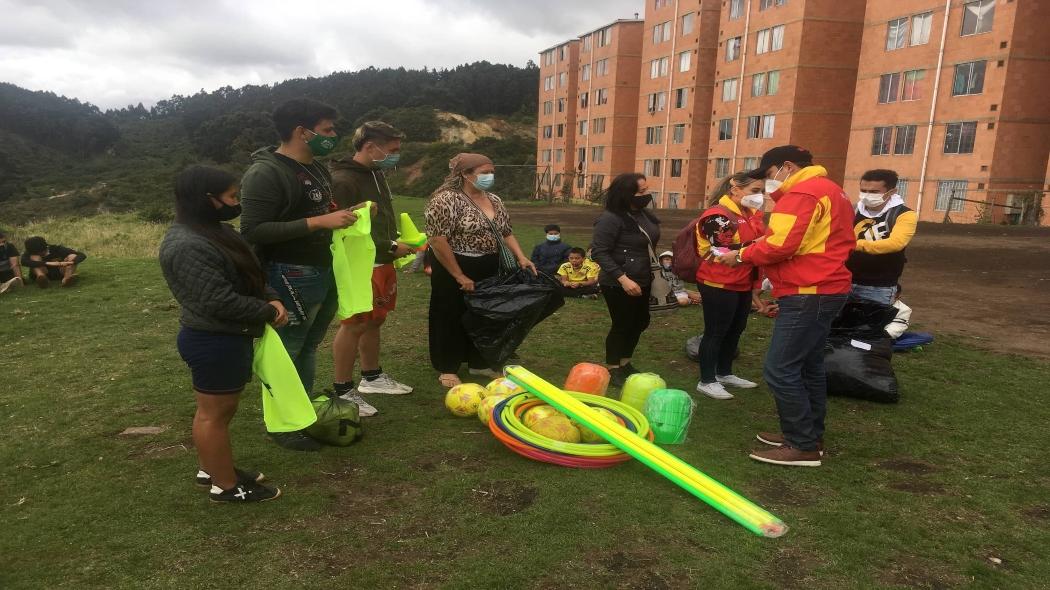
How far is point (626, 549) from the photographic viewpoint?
2918 millimetres

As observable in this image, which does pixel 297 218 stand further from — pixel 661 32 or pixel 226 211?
pixel 661 32

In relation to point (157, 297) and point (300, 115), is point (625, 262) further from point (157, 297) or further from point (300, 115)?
point (157, 297)

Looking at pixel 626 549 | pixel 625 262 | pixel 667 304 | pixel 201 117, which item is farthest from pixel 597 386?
pixel 201 117

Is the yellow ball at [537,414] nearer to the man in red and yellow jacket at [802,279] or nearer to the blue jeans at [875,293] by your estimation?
the man in red and yellow jacket at [802,279]

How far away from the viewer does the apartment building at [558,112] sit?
56.2 meters

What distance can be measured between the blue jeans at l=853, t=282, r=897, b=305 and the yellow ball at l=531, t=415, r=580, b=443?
311cm

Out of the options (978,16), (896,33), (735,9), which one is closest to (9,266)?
(978,16)

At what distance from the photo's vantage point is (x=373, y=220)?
4.47 metres

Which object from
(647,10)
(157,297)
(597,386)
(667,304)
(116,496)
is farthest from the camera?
(647,10)

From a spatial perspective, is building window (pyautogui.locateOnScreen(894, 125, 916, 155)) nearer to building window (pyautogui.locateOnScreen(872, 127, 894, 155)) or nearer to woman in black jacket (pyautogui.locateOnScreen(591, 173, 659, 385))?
building window (pyautogui.locateOnScreen(872, 127, 894, 155))

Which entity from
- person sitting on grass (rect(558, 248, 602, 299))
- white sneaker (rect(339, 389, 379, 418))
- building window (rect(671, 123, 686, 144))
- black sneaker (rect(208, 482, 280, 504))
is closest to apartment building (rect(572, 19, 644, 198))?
building window (rect(671, 123, 686, 144))

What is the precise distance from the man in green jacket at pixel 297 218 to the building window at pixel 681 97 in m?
41.4

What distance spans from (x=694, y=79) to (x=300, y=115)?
41.4m

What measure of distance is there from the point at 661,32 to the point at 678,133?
7.53 metres
